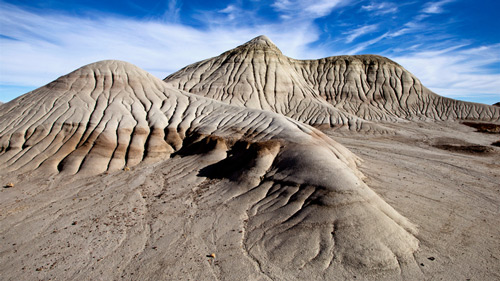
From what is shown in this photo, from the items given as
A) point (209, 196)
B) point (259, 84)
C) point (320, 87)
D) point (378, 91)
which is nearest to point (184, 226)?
point (209, 196)

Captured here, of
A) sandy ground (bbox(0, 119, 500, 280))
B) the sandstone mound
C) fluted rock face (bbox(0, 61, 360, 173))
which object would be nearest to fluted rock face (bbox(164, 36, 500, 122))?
fluted rock face (bbox(0, 61, 360, 173))

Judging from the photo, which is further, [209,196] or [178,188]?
[178,188]

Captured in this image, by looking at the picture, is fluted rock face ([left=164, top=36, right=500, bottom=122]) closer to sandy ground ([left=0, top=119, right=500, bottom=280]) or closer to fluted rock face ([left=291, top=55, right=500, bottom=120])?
fluted rock face ([left=291, top=55, right=500, bottom=120])

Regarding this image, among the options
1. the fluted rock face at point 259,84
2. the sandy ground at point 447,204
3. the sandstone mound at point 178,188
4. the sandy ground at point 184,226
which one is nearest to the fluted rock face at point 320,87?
the fluted rock face at point 259,84

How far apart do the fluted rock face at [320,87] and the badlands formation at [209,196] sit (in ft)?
57.3

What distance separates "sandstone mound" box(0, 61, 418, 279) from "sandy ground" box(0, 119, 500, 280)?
0.18 feet

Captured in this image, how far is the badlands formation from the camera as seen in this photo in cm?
631

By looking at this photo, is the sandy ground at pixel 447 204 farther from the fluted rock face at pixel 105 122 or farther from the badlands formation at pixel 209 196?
the fluted rock face at pixel 105 122

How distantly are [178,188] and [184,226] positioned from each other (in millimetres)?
2775

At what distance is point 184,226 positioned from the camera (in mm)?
7934

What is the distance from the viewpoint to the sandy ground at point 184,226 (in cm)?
609

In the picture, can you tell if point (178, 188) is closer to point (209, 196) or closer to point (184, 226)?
point (209, 196)

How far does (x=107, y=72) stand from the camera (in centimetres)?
1856

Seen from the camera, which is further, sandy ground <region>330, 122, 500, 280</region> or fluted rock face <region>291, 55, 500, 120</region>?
fluted rock face <region>291, 55, 500, 120</region>
